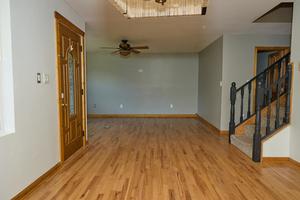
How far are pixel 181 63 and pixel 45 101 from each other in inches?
230

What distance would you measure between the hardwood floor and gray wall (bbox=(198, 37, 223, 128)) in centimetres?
138

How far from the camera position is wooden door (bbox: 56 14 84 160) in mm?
2977

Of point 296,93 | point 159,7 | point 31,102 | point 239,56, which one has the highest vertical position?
point 159,7

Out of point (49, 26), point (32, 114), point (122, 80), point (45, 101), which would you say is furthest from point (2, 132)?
point (122, 80)

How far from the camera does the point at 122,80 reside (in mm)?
7676

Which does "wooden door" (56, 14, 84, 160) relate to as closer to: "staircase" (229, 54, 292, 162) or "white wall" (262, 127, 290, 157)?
"staircase" (229, 54, 292, 162)

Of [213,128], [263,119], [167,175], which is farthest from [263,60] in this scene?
[167,175]

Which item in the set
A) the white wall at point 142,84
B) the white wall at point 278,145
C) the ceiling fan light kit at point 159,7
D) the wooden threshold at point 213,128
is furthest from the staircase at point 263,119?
the white wall at point 142,84

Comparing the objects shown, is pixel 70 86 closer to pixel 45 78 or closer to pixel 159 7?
pixel 45 78

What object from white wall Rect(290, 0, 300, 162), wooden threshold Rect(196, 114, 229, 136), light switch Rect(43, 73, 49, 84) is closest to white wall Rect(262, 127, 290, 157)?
white wall Rect(290, 0, 300, 162)

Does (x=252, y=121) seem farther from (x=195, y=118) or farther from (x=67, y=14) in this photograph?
(x=67, y=14)

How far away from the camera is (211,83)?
5.79 metres

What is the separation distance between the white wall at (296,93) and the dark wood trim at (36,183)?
3.50 metres

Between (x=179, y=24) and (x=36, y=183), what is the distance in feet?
11.8
